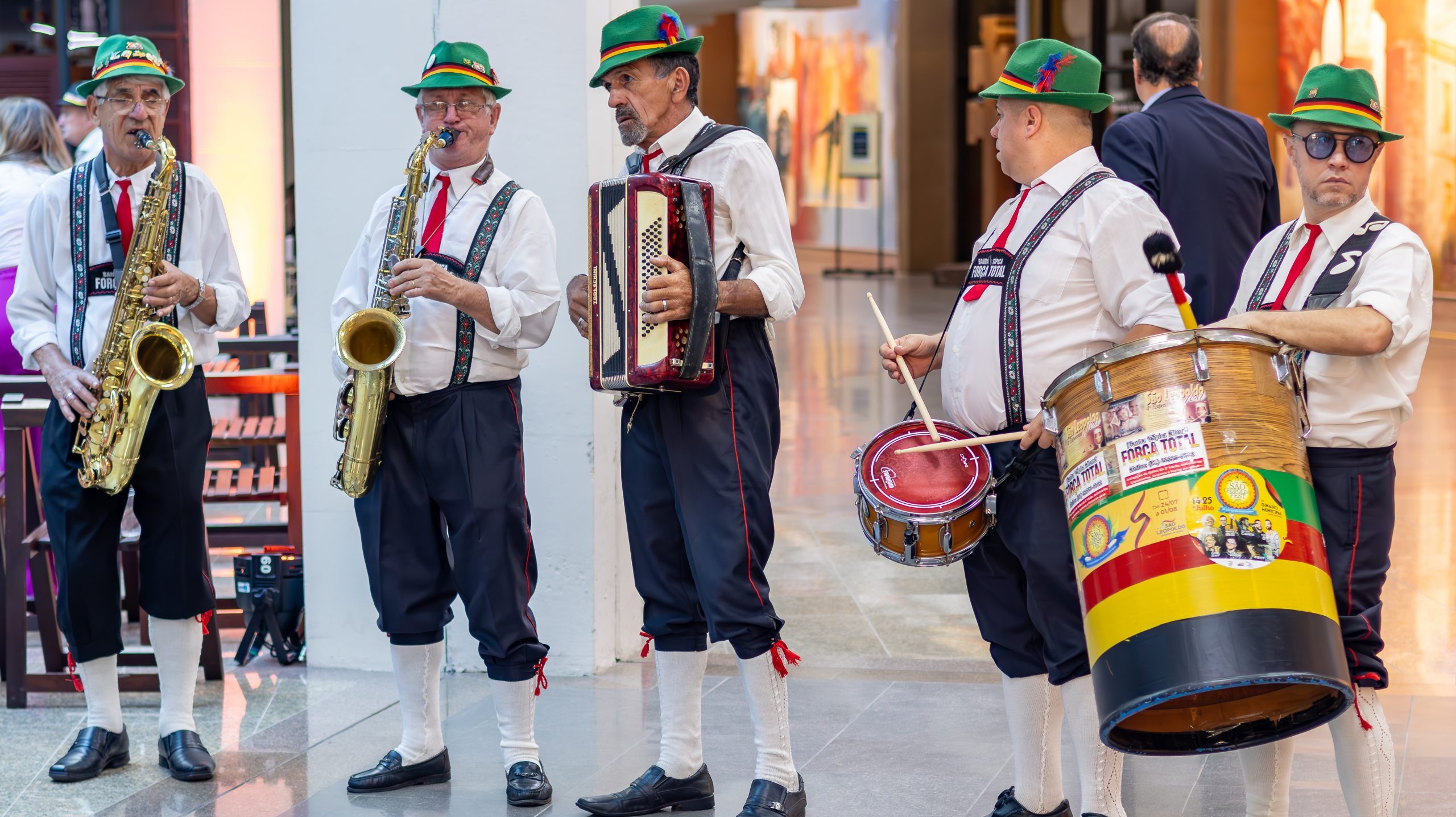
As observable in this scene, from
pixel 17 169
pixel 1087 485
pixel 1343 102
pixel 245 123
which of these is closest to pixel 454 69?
pixel 1087 485

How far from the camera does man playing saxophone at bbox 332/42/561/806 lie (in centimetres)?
423

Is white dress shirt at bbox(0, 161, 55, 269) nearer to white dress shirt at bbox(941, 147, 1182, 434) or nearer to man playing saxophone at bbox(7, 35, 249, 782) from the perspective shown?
man playing saxophone at bbox(7, 35, 249, 782)

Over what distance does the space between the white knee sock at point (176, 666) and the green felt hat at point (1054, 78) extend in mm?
2839

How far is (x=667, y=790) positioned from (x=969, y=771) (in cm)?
92

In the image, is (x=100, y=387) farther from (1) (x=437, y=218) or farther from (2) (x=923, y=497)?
(2) (x=923, y=497)

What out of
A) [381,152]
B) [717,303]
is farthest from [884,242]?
[717,303]

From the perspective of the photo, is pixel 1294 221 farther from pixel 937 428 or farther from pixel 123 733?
pixel 123 733

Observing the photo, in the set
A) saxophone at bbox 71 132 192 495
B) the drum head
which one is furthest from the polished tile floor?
the drum head

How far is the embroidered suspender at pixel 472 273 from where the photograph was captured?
4.23 m

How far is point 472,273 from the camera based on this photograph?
4.22m

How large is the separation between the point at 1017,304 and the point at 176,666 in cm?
276

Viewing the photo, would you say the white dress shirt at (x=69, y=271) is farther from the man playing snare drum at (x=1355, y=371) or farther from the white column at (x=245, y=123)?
the white column at (x=245, y=123)

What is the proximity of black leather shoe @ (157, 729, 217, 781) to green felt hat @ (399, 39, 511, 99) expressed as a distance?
2007mm

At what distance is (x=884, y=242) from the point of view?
24.9 meters
